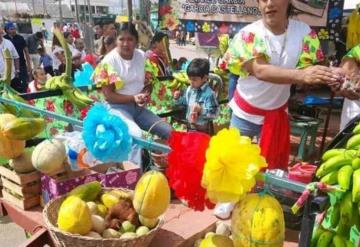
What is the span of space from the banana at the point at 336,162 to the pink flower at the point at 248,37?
3.07 ft

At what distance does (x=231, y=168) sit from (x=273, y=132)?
1.02m

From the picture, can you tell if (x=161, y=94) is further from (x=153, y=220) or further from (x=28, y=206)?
(x=153, y=220)

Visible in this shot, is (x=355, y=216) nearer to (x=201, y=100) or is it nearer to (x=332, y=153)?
(x=332, y=153)

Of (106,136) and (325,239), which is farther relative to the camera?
(106,136)

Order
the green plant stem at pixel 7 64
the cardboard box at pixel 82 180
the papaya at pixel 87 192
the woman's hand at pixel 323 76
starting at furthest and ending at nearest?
1. the green plant stem at pixel 7 64
2. the cardboard box at pixel 82 180
3. the papaya at pixel 87 192
4. the woman's hand at pixel 323 76

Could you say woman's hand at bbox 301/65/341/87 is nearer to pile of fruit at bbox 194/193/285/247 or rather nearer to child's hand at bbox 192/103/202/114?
pile of fruit at bbox 194/193/285/247

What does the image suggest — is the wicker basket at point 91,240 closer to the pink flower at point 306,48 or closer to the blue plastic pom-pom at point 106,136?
the blue plastic pom-pom at point 106,136

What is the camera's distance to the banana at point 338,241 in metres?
1.37

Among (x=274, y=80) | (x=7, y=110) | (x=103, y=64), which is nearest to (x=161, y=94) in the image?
(x=103, y=64)

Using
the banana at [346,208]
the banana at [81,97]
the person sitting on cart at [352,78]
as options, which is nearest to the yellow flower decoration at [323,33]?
the person sitting on cart at [352,78]

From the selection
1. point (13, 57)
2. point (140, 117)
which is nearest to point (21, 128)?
point (140, 117)

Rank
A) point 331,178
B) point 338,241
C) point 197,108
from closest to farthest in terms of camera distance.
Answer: point 331,178 → point 338,241 → point 197,108

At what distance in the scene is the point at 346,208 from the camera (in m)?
1.23

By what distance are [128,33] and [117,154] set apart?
171 cm
